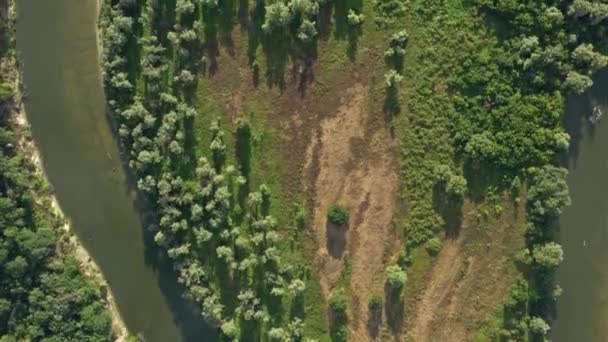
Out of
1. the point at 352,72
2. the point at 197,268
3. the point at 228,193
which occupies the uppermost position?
the point at 352,72

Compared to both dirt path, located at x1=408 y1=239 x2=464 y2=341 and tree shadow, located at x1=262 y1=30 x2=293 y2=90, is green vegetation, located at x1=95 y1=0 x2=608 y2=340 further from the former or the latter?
dirt path, located at x1=408 y1=239 x2=464 y2=341

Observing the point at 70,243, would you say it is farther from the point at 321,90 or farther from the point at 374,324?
the point at 374,324

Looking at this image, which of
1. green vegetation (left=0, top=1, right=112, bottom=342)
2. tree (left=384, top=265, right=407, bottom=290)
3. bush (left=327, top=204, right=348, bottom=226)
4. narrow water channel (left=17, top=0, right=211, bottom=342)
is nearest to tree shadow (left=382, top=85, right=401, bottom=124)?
bush (left=327, top=204, right=348, bottom=226)

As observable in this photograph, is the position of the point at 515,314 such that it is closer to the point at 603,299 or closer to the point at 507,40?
the point at 603,299

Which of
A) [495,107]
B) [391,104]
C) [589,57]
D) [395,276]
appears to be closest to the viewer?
[589,57]

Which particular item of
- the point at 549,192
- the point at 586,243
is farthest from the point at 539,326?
the point at 549,192

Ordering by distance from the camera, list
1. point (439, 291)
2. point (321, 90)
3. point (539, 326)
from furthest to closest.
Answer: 1. point (439, 291)
2. point (321, 90)
3. point (539, 326)

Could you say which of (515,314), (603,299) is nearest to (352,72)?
(515,314)
